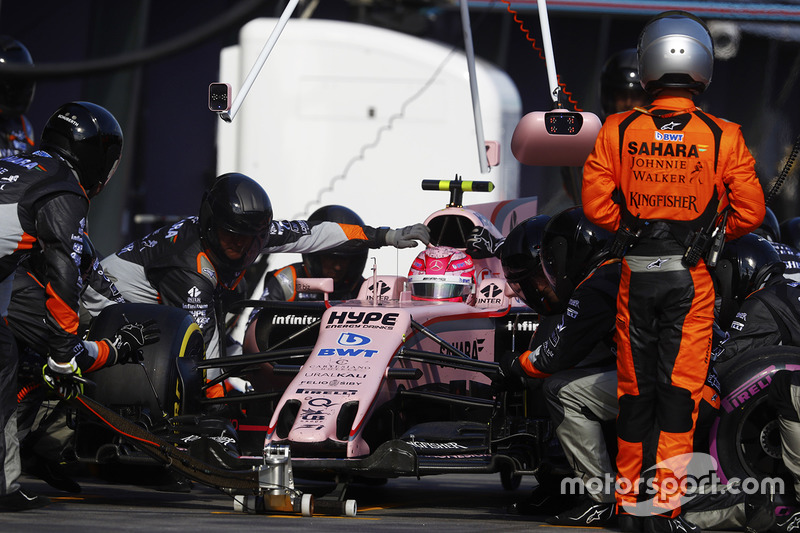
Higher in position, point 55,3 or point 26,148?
point 55,3

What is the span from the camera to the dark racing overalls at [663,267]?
470cm

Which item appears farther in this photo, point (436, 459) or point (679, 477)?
point (436, 459)

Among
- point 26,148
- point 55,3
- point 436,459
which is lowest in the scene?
point 436,459

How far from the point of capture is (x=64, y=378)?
17.2 feet

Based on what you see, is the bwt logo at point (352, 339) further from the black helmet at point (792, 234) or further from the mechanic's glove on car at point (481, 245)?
the black helmet at point (792, 234)

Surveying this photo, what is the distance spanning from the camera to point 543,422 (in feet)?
17.7

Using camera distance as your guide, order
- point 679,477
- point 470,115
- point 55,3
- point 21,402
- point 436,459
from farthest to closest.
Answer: point 55,3
point 470,115
point 21,402
point 436,459
point 679,477

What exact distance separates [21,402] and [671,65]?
336 cm

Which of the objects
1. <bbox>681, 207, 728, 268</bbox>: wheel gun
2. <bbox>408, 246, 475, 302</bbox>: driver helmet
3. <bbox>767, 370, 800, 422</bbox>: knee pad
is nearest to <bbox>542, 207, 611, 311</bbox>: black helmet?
<bbox>681, 207, 728, 268</bbox>: wheel gun

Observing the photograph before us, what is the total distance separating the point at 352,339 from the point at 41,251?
4.94ft

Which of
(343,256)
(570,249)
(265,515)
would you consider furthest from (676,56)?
(343,256)

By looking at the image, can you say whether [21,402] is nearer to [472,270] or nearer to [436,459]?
[436,459]

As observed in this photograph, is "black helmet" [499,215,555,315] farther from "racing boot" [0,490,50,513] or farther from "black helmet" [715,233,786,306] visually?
"racing boot" [0,490,50,513]

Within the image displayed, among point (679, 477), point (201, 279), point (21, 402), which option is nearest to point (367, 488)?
point (201, 279)
